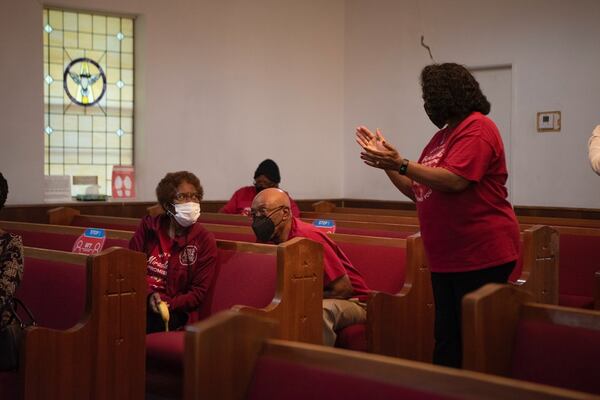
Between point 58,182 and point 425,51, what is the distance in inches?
148

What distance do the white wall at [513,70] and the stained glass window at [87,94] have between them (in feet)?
8.32

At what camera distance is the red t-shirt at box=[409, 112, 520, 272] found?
112 inches

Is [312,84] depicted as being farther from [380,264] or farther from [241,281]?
[241,281]

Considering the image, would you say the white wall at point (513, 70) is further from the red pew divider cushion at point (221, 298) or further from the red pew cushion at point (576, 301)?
the red pew divider cushion at point (221, 298)

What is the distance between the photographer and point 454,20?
27.4 feet

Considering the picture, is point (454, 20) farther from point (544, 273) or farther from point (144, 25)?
point (544, 273)

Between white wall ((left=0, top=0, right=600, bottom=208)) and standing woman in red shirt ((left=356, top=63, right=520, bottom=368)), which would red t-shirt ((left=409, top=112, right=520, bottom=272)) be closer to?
standing woman in red shirt ((left=356, top=63, right=520, bottom=368))

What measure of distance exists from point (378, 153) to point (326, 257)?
1.05 meters

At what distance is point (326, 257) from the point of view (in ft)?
12.7

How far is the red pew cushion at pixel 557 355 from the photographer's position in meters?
1.86

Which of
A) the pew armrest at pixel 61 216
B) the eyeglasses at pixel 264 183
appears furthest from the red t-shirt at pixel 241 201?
the pew armrest at pixel 61 216

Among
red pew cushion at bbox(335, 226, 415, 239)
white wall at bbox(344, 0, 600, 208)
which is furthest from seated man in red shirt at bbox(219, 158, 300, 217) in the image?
white wall at bbox(344, 0, 600, 208)

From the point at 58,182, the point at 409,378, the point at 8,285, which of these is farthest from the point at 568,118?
the point at 409,378

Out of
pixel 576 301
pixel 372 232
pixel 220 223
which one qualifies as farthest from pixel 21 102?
pixel 576 301
